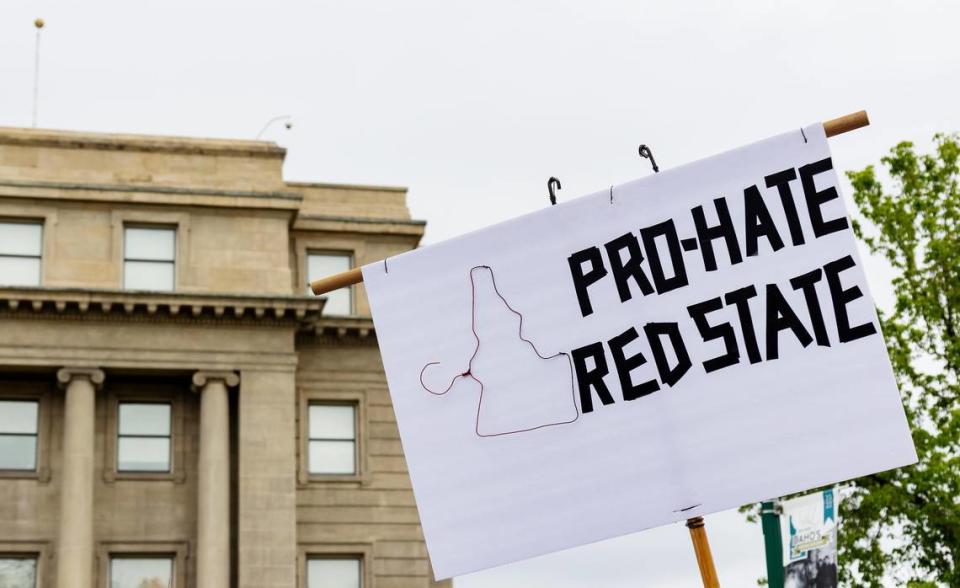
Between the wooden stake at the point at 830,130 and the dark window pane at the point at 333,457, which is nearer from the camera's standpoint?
the wooden stake at the point at 830,130

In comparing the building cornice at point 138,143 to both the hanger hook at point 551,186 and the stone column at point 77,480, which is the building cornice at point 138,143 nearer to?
the stone column at point 77,480

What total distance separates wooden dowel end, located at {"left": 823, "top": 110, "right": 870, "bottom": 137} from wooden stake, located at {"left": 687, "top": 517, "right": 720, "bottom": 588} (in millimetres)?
1769

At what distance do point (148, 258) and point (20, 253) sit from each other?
10.6 ft

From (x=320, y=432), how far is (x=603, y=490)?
3559 centimetres

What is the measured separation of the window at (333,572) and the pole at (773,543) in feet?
70.5

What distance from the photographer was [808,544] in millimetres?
21656

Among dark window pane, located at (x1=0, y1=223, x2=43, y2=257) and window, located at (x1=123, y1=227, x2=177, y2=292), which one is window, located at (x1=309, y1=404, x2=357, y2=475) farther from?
dark window pane, located at (x1=0, y1=223, x2=43, y2=257)

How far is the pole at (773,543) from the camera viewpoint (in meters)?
20.2

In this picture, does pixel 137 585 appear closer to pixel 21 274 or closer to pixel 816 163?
pixel 21 274

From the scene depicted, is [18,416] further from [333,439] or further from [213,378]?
[333,439]

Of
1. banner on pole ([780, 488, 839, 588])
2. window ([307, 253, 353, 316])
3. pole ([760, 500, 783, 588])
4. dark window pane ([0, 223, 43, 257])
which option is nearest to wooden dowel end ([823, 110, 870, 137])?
pole ([760, 500, 783, 588])

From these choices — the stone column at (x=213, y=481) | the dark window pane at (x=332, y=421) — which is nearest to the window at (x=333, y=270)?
the dark window pane at (x=332, y=421)

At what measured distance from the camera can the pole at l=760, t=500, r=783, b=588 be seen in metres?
20.2

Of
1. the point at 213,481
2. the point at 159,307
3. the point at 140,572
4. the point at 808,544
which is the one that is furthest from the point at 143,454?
the point at 808,544
